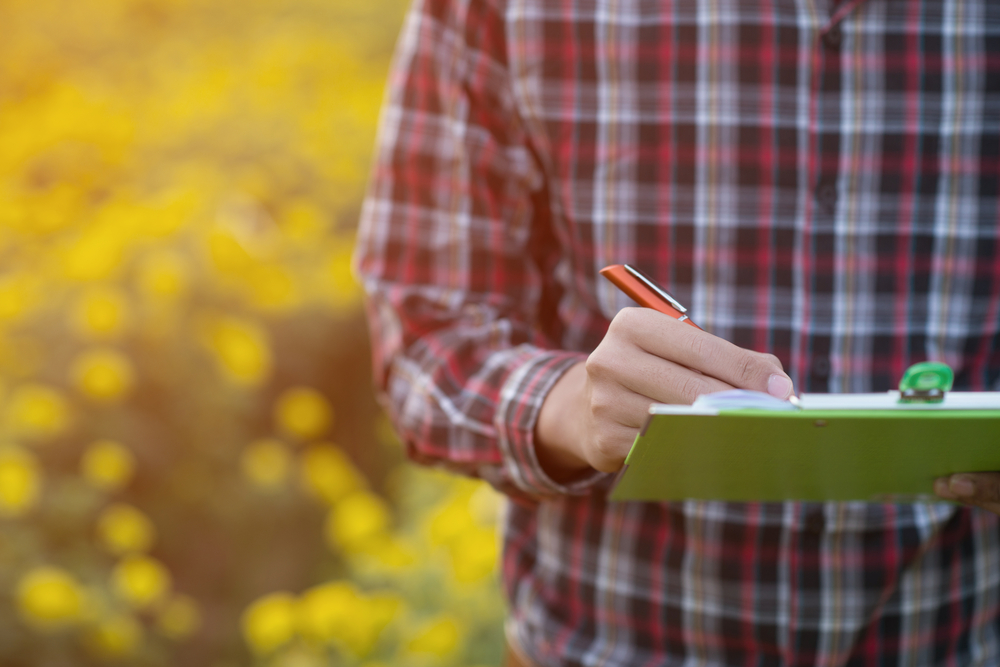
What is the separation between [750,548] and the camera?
3.22 ft

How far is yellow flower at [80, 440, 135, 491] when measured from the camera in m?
2.20

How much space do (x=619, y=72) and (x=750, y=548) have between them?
1.98 feet

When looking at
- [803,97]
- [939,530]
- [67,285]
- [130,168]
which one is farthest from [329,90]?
[939,530]

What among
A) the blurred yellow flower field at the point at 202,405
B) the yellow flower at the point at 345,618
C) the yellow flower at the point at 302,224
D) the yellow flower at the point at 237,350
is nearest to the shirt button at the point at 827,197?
the blurred yellow flower field at the point at 202,405

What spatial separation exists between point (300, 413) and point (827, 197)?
6.12 feet

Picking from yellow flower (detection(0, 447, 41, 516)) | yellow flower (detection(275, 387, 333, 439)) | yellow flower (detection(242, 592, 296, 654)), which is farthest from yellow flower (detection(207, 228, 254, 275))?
yellow flower (detection(242, 592, 296, 654))

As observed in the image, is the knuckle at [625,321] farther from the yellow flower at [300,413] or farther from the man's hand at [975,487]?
the yellow flower at [300,413]

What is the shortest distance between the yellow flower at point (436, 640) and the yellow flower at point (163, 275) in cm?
120

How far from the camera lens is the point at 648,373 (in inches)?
25.8

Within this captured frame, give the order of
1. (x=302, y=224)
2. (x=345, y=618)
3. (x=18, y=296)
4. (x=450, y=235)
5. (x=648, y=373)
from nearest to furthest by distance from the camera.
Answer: (x=648, y=373), (x=450, y=235), (x=345, y=618), (x=18, y=296), (x=302, y=224)

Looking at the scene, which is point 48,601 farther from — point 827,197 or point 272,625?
point 827,197

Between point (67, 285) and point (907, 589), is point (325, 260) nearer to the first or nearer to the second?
point (67, 285)

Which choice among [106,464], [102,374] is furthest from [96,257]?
[106,464]

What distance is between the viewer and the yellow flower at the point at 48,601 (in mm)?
1971
